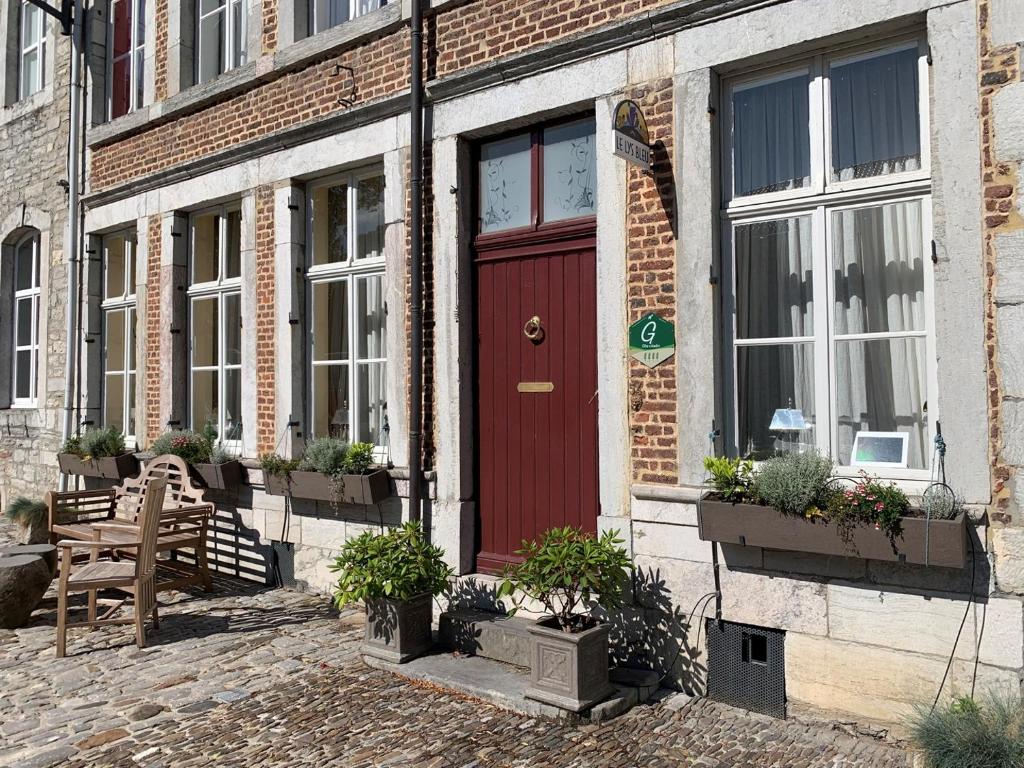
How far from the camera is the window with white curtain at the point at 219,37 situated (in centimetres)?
804

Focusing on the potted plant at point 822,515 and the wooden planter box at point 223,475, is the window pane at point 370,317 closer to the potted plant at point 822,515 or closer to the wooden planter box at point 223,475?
the wooden planter box at point 223,475

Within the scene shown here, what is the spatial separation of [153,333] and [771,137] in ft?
21.3

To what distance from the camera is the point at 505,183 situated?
595 centimetres

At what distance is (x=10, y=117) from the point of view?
1098 cm

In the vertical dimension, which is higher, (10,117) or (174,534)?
(10,117)

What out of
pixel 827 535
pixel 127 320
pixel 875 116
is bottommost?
pixel 827 535

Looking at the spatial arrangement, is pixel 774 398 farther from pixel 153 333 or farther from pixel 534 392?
pixel 153 333

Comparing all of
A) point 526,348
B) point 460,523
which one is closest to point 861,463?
point 526,348

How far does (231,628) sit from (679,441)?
11.7 feet

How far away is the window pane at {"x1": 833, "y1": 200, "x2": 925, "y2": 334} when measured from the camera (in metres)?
4.30

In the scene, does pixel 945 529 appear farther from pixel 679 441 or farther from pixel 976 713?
pixel 679 441

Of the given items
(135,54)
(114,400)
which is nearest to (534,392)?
(114,400)

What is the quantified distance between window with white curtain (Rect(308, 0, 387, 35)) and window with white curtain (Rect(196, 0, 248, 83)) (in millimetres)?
1020

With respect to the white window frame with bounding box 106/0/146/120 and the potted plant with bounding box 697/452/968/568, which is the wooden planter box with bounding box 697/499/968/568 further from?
the white window frame with bounding box 106/0/146/120
